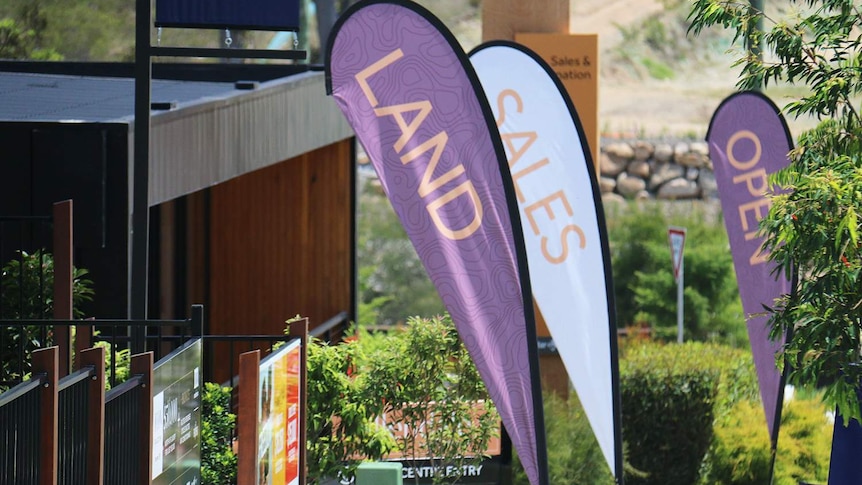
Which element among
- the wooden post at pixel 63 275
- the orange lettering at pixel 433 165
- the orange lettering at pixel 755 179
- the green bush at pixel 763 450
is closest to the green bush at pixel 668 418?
the green bush at pixel 763 450

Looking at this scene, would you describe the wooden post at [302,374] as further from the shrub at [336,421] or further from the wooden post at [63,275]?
the shrub at [336,421]

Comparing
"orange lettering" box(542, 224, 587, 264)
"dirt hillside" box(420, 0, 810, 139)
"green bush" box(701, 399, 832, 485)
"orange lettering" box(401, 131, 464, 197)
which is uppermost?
"dirt hillside" box(420, 0, 810, 139)

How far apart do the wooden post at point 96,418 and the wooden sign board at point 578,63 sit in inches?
393

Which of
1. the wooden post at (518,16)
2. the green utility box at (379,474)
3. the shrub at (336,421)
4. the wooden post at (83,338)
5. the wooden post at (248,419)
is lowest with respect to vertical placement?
the green utility box at (379,474)

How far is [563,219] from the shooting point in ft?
34.2

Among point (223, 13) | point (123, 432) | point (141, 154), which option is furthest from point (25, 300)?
point (123, 432)

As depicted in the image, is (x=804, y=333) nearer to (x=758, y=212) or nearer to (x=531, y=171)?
(x=531, y=171)

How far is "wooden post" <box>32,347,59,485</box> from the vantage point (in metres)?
4.67

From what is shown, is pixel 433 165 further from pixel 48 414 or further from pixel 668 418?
pixel 668 418

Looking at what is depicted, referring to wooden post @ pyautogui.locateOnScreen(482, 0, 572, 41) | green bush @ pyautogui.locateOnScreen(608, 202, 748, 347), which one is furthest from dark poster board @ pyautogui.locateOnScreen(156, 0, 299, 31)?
green bush @ pyautogui.locateOnScreen(608, 202, 748, 347)

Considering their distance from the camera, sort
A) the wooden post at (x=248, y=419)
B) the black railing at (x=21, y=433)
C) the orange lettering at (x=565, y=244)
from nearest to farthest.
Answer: the black railing at (x=21, y=433) → the wooden post at (x=248, y=419) → the orange lettering at (x=565, y=244)

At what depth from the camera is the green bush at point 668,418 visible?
1272 centimetres

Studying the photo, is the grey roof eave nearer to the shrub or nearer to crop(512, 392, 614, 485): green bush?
the shrub

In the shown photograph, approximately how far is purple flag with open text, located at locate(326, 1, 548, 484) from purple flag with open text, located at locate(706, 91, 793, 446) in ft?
12.2
